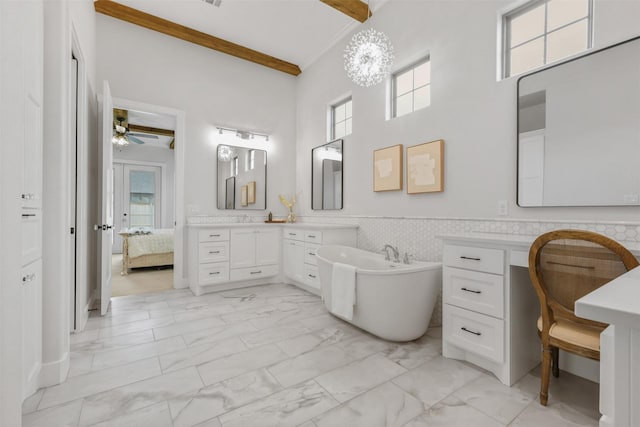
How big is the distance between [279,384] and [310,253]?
199cm

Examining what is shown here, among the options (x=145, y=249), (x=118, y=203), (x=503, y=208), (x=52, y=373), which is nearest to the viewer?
(x=52, y=373)

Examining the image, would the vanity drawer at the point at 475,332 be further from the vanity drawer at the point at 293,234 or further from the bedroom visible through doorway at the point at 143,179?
the bedroom visible through doorway at the point at 143,179

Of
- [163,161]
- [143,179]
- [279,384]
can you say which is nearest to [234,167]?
[279,384]

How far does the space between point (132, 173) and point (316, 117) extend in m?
6.06

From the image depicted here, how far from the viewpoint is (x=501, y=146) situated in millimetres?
2271

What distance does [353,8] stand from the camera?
3.35 meters

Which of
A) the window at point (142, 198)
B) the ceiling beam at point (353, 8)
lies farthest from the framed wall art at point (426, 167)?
the window at point (142, 198)

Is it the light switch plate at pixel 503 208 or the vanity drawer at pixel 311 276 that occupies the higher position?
the light switch plate at pixel 503 208

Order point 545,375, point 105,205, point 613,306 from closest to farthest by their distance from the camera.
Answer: point 613,306 → point 545,375 → point 105,205

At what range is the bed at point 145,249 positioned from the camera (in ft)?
16.1

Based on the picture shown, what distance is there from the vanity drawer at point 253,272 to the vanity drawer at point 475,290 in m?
2.61

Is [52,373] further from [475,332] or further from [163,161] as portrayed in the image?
[163,161]

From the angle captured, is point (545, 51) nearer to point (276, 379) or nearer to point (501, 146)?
point (501, 146)

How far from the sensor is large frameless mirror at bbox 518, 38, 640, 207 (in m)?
1.69
